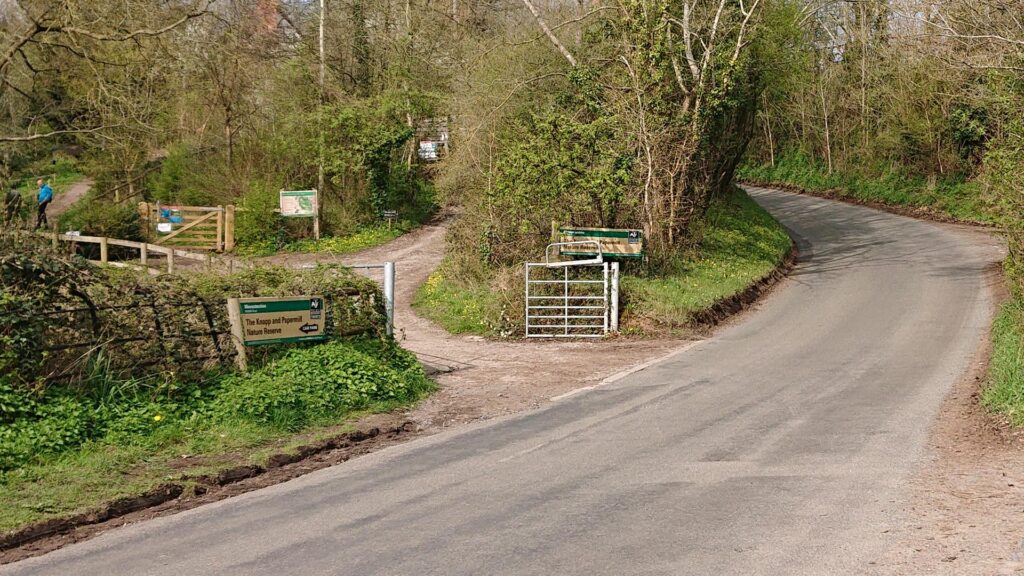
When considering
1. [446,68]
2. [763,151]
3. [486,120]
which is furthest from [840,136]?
[486,120]

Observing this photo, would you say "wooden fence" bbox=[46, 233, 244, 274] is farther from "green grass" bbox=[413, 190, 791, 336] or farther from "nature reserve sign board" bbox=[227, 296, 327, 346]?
"green grass" bbox=[413, 190, 791, 336]

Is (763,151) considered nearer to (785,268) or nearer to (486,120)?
(785,268)

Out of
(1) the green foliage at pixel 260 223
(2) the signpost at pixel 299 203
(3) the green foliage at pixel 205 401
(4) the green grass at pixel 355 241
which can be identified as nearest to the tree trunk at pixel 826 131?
(4) the green grass at pixel 355 241

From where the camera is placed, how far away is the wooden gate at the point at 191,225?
3400cm

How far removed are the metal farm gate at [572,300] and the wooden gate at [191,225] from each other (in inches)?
651

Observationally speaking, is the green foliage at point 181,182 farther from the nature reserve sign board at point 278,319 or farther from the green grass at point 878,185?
the green grass at point 878,185

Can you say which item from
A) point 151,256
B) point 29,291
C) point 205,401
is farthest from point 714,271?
point 151,256

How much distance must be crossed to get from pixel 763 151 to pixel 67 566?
6000 centimetres

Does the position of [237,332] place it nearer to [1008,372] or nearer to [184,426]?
[184,426]

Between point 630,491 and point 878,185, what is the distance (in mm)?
44345

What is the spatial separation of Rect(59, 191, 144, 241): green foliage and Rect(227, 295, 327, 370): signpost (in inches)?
878

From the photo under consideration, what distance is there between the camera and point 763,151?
6272 cm

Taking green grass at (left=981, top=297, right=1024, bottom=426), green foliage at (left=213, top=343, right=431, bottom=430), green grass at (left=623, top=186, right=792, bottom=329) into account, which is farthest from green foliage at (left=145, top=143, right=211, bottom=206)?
green grass at (left=981, top=297, right=1024, bottom=426)

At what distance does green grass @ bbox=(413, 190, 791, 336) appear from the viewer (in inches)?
858
